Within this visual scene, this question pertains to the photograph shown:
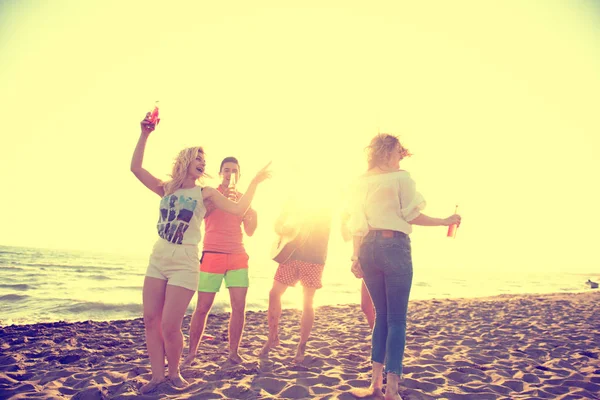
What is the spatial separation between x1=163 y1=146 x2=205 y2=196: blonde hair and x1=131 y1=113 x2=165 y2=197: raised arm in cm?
11

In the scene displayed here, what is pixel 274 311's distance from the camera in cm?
450

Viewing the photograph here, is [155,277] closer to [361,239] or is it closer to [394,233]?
[361,239]

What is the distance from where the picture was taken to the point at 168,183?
333 centimetres

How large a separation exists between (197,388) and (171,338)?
1.90 ft

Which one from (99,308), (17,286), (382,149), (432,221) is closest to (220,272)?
(382,149)

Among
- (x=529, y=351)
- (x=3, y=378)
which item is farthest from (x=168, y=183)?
(x=529, y=351)

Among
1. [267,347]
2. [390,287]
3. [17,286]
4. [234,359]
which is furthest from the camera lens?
[17,286]

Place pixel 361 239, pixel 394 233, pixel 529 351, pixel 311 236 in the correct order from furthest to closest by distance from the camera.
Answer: pixel 529 351
pixel 311 236
pixel 361 239
pixel 394 233

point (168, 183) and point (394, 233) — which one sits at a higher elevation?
point (168, 183)

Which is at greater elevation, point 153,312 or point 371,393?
point 153,312

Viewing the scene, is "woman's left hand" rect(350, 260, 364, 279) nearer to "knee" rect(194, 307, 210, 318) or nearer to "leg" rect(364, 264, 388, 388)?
"leg" rect(364, 264, 388, 388)

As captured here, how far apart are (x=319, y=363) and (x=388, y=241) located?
7.28 feet

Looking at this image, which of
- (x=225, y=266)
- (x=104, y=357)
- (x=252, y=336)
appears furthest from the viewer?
(x=252, y=336)

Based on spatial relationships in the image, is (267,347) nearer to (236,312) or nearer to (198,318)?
(236,312)
